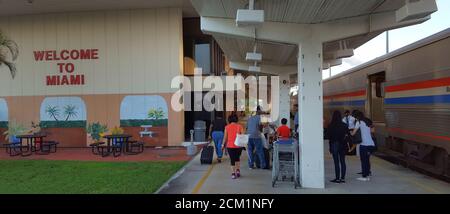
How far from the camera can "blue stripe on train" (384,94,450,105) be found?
7.65 metres

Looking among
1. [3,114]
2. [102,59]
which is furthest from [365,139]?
[3,114]

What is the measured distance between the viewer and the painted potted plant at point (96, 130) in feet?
54.3

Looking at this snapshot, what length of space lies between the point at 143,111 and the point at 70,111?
141 inches

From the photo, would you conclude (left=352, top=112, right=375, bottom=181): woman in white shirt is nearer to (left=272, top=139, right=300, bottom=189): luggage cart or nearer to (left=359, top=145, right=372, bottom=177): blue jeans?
(left=359, top=145, right=372, bottom=177): blue jeans

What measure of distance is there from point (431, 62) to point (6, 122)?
17791 millimetres

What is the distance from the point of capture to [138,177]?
8.99 m

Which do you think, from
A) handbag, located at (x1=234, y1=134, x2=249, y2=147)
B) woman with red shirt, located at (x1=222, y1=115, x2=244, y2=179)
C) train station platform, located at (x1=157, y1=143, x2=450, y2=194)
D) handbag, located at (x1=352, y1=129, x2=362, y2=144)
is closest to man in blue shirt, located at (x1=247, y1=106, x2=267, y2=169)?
train station platform, located at (x1=157, y1=143, x2=450, y2=194)

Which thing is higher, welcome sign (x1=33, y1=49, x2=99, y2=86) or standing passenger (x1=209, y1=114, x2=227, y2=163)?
welcome sign (x1=33, y1=49, x2=99, y2=86)

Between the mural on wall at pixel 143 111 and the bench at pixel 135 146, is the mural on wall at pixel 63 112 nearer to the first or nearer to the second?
the mural on wall at pixel 143 111

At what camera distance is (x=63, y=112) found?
17000 mm

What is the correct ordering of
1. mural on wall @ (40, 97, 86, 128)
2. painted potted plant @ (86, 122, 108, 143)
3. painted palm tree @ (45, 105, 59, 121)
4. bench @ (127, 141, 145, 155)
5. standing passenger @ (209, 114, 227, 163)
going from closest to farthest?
1. standing passenger @ (209, 114, 227, 163)
2. bench @ (127, 141, 145, 155)
3. painted potted plant @ (86, 122, 108, 143)
4. mural on wall @ (40, 97, 86, 128)
5. painted palm tree @ (45, 105, 59, 121)

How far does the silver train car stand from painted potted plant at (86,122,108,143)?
11046mm

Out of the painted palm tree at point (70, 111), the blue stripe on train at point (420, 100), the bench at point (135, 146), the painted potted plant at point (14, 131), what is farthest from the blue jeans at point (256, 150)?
the painted potted plant at point (14, 131)

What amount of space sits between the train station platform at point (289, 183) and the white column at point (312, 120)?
34 centimetres
